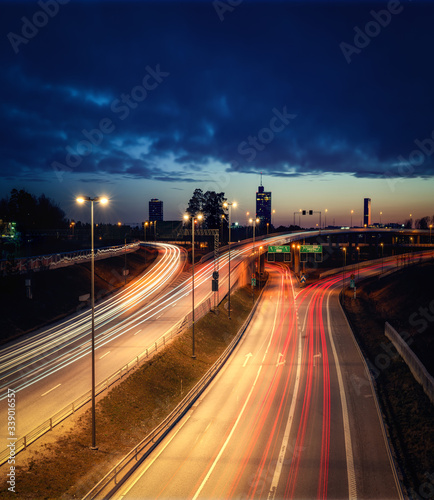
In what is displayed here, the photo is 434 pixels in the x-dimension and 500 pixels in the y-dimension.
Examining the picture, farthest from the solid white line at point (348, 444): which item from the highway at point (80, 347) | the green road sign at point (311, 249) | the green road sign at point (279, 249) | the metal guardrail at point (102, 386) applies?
the green road sign at point (311, 249)

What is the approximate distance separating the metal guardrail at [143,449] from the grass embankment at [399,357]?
12762 mm

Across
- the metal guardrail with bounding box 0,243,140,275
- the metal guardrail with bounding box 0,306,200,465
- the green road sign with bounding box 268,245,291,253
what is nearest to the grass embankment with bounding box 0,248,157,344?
the metal guardrail with bounding box 0,243,140,275

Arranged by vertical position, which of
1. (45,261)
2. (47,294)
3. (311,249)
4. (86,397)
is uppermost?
(311,249)

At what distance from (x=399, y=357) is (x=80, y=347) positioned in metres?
29.4

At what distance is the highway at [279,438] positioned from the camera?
52.6 ft

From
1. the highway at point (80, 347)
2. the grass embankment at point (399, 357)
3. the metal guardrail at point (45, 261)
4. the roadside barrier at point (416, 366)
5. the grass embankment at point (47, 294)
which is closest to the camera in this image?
the grass embankment at point (399, 357)

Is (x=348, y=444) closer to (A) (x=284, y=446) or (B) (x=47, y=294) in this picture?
(A) (x=284, y=446)

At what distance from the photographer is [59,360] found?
28234 mm

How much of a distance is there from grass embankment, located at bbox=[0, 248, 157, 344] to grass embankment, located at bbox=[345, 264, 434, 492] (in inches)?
1310

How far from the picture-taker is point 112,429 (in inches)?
786

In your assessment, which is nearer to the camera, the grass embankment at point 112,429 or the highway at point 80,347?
the grass embankment at point 112,429

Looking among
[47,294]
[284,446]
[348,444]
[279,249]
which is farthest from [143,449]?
[279,249]

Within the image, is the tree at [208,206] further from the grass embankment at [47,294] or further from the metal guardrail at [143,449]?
the metal guardrail at [143,449]

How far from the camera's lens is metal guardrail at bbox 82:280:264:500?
597 inches
